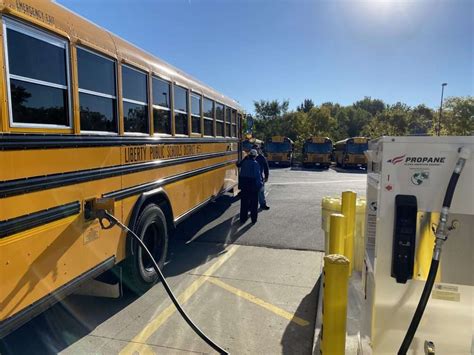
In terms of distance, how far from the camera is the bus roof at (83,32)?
2537 millimetres

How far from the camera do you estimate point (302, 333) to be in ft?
11.3

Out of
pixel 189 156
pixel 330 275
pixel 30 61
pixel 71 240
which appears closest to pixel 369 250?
pixel 330 275

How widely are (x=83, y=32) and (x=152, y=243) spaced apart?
8.17ft

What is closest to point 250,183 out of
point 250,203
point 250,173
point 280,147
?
point 250,173

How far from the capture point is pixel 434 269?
80.4 inches

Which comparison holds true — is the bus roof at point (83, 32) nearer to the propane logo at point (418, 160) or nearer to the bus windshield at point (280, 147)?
the propane logo at point (418, 160)

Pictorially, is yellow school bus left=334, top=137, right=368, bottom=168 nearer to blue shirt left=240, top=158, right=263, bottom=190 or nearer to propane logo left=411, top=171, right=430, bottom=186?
blue shirt left=240, top=158, right=263, bottom=190

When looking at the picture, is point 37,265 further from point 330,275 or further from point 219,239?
point 219,239

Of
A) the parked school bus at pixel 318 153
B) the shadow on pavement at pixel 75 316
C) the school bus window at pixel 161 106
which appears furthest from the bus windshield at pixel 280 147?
the school bus window at pixel 161 106

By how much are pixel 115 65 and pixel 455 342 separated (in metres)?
3.58

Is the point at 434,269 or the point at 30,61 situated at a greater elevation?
the point at 30,61

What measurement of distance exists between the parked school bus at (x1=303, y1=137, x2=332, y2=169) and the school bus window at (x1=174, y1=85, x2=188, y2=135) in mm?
→ 20835

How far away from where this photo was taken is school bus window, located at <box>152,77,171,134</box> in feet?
15.1

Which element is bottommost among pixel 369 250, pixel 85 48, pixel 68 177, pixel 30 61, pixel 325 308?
pixel 325 308
